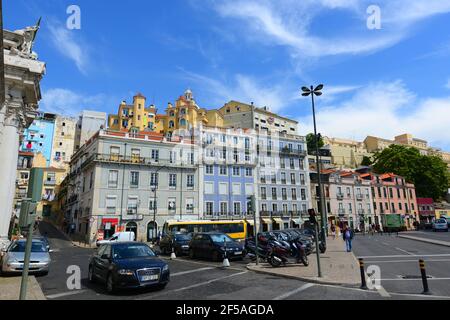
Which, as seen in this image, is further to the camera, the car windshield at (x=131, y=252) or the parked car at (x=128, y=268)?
the car windshield at (x=131, y=252)

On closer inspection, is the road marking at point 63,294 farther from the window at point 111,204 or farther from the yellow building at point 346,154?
the yellow building at point 346,154

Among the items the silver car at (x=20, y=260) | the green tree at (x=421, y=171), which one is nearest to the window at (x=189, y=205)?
the silver car at (x=20, y=260)

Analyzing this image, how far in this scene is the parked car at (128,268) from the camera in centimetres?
862

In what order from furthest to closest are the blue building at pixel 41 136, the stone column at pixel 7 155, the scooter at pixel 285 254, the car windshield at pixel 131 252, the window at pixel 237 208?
the blue building at pixel 41 136 < the window at pixel 237 208 < the scooter at pixel 285 254 < the stone column at pixel 7 155 < the car windshield at pixel 131 252

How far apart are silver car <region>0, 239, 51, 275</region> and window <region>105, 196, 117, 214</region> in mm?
24587

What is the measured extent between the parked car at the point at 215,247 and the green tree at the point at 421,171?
6565cm

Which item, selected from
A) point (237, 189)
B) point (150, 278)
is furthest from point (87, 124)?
point (150, 278)

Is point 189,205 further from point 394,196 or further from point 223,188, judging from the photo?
point 394,196

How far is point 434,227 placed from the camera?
4700 cm

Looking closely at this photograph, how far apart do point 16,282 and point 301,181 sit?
1917 inches

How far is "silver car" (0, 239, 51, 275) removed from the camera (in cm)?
1165

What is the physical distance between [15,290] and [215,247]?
951 cm

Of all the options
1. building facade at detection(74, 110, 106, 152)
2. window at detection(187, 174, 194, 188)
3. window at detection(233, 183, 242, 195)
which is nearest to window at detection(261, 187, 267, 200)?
window at detection(233, 183, 242, 195)

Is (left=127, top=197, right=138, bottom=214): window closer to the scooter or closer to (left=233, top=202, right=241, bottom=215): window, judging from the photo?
(left=233, top=202, right=241, bottom=215): window
